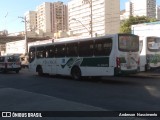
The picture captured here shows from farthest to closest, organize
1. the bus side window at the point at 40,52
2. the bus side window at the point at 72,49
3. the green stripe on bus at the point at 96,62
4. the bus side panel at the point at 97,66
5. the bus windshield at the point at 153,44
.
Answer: the bus side window at the point at 40,52 → the bus windshield at the point at 153,44 → the bus side window at the point at 72,49 → the green stripe on bus at the point at 96,62 → the bus side panel at the point at 97,66

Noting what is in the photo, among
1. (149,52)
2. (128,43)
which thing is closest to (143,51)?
(149,52)

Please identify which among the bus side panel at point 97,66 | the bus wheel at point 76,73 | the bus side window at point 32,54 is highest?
the bus side window at point 32,54

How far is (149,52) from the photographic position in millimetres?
24406

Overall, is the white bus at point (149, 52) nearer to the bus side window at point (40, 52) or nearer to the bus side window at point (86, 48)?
the bus side window at point (86, 48)

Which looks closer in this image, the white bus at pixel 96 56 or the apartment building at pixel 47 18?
the white bus at pixel 96 56

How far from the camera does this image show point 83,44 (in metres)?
21.3

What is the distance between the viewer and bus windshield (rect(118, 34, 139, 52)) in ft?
61.9

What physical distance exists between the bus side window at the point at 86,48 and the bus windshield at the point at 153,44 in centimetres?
580

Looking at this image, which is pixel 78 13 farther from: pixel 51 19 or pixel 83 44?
pixel 83 44

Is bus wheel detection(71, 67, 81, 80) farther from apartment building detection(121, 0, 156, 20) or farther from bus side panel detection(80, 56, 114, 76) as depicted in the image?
apartment building detection(121, 0, 156, 20)

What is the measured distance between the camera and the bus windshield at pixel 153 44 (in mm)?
24578

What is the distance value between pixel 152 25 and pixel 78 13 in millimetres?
39522

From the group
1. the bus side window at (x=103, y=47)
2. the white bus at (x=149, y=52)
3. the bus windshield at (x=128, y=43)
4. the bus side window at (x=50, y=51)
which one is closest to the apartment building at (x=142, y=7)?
the white bus at (x=149, y=52)

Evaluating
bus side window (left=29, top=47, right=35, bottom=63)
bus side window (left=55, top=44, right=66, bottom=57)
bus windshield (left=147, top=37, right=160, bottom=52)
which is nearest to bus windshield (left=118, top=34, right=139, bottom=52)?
bus windshield (left=147, top=37, right=160, bottom=52)
